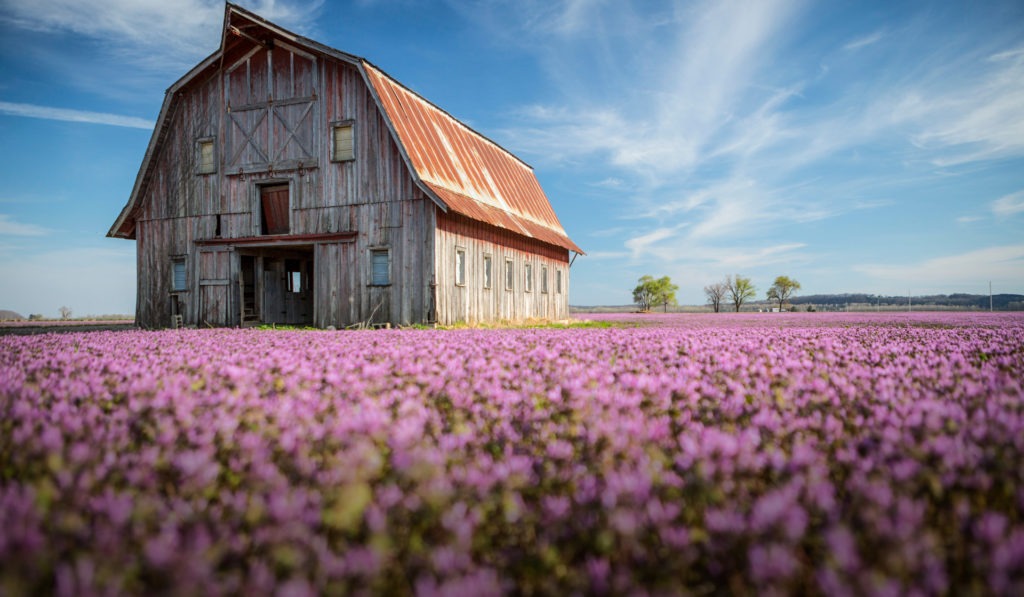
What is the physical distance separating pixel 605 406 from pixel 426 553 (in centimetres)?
219

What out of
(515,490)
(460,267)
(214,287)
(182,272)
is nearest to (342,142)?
(460,267)

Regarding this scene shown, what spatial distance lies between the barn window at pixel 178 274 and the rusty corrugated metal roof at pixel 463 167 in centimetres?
1098

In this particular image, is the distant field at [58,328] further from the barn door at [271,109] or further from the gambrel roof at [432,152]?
the barn door at [271,109]

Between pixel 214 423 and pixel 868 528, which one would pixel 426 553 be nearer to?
pixel 868 528

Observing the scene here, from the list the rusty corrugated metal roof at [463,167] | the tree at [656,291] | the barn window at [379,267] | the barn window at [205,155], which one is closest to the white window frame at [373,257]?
the barn window at [379,267]

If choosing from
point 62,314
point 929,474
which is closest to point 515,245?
point 929,474

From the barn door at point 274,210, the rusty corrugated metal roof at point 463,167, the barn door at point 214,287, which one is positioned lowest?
the barn door at point 214,287

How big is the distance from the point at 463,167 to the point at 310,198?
6.48 meters

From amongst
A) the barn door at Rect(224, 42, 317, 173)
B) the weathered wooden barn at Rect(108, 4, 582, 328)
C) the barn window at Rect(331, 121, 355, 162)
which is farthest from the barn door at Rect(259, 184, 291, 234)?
the barn window at Rect(331, 121, 355, 162)

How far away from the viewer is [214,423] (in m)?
3.34

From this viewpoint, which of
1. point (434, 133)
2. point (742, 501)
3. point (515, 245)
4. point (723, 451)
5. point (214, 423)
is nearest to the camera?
point (742, 501)

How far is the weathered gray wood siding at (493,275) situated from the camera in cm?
1898

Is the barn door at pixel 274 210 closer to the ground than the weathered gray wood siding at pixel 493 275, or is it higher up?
higher up

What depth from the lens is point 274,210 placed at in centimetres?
2142
